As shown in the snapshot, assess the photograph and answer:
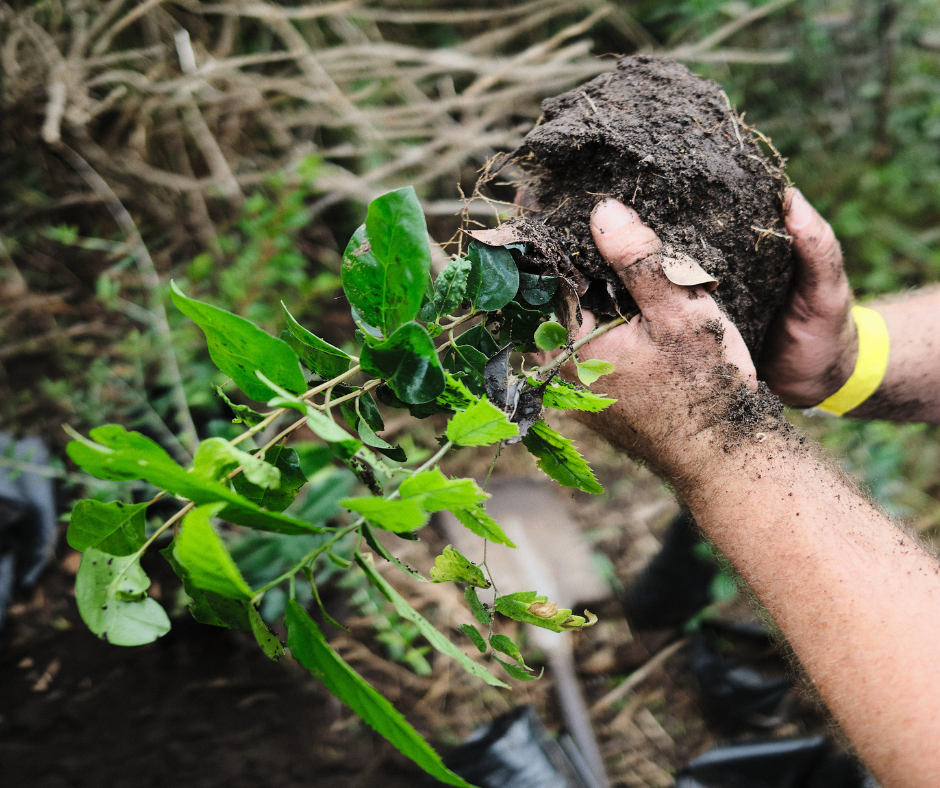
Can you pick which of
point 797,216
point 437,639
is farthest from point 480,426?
point 797,216

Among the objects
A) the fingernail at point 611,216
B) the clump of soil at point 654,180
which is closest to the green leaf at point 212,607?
the clump of soil at point 654,180

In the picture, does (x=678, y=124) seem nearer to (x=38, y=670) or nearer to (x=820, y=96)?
(x=38, y=670)

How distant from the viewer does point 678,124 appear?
822 millimetres

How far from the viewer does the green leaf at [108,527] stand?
51 cm

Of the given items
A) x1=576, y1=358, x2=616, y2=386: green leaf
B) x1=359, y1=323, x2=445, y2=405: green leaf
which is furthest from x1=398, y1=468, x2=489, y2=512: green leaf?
x1=576, y1=358, x2=616, y2=386: green leaf

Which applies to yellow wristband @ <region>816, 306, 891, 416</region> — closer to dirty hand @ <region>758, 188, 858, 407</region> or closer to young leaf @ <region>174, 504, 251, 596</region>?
dirty hand @ <region>758, 188, 858, 407</region>

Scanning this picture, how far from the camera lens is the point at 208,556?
0.39 m

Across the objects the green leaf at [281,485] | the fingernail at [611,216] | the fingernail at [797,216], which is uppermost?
the fingernail at [797,216]

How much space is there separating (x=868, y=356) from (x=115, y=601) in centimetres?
135

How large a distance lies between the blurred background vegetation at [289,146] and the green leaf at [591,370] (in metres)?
0.83

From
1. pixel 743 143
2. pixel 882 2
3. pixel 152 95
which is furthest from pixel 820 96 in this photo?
pixel 152 95

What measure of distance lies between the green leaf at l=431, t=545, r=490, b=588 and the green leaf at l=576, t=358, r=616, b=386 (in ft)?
0.77

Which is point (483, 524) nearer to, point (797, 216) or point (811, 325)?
point (797, 216)

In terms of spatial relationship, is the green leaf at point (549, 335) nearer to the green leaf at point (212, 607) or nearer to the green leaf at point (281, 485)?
the green leaf at point (281, 485)
